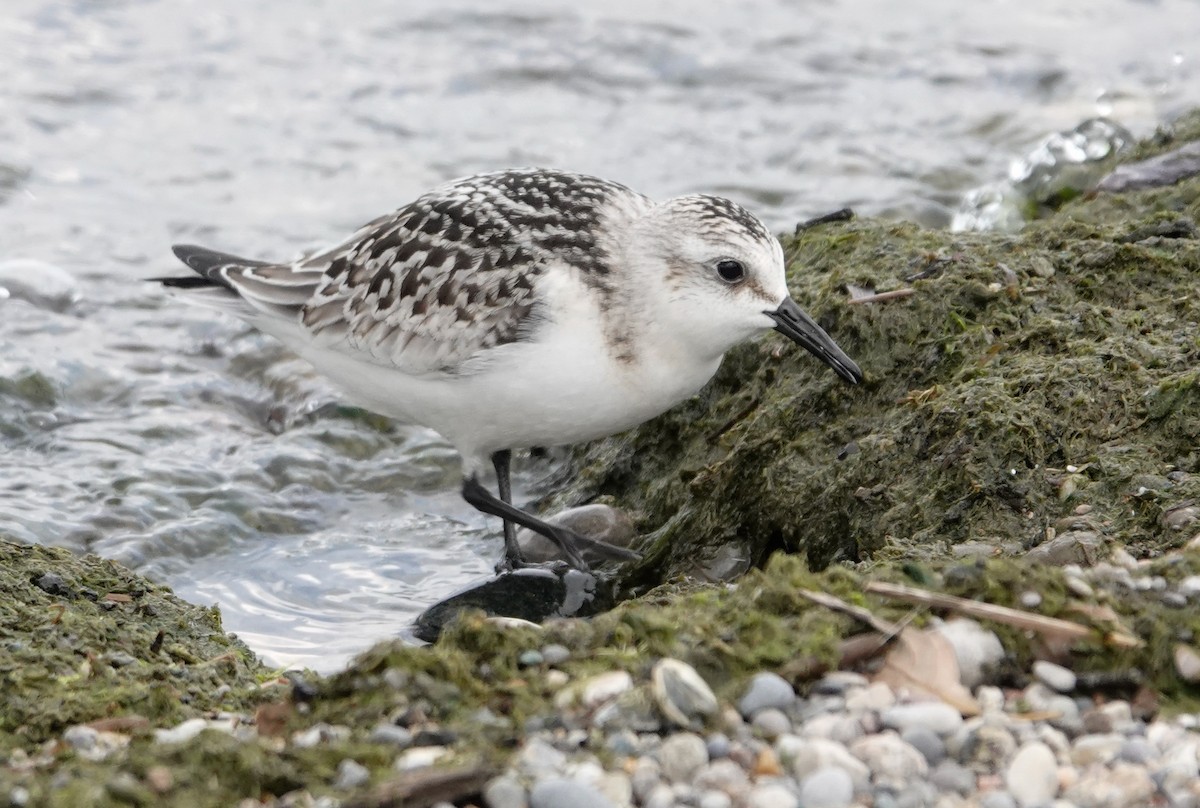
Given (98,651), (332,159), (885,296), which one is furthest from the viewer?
(332,159)

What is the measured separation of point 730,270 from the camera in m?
5.81

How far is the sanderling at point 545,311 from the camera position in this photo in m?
5.79

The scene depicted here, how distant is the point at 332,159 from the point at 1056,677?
9.23 metres

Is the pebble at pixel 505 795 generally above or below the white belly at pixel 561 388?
below

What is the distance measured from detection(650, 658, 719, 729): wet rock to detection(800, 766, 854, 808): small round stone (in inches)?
13.8

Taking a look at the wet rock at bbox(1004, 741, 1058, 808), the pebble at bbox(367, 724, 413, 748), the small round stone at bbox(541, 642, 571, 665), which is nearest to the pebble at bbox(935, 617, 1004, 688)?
the wet rock at bbox(1004, 741, 1058, 808)

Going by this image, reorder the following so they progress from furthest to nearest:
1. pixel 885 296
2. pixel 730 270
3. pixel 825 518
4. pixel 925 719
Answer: pixel 885 296, pixel 730 270, pixel 825 518, pixel 925 719

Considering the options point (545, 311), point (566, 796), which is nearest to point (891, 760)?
point (566, 796)

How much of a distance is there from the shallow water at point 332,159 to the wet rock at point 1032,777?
10.6 ft

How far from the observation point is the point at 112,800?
312cm

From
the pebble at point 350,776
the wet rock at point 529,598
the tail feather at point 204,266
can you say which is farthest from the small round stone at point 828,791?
the tail feather at point 204,266

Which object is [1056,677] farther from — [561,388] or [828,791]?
[561,388]

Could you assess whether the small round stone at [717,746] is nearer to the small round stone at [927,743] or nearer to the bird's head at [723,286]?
the small round stone at [927,743]

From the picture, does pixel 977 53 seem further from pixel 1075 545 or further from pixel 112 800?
pixel 112 800
